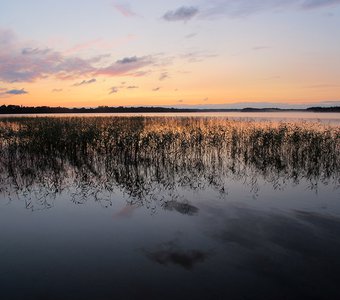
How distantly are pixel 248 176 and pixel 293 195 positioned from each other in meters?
2.52

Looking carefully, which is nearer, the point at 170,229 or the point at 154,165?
the point at 170,229

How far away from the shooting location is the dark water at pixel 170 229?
4.45 meters

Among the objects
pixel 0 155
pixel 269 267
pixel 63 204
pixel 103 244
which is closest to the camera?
pixel 269 267

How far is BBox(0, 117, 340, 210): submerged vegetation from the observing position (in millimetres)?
9969

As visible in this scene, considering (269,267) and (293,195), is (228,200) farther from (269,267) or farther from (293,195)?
(269,267)

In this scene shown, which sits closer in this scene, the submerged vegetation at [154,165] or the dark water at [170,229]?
the dark water at [170,229]

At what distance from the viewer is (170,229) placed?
654cm

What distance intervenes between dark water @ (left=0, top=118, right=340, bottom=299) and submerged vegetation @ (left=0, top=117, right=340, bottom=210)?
0.24 feet

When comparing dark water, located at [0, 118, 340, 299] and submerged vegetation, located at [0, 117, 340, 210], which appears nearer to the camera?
dark water, located at [0, 118, 340, 299]

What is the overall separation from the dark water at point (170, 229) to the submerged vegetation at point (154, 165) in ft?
0.24

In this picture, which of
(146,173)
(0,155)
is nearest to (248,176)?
(146,173)

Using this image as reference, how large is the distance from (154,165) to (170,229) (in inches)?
277

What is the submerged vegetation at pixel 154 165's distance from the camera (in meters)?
9.97

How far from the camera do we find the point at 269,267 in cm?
489
